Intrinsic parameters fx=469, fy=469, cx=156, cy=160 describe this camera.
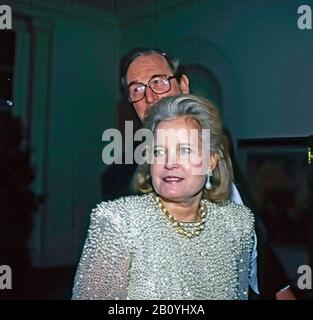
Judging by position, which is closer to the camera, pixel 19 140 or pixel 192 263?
pixel 192 263

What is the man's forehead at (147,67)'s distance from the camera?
132cm

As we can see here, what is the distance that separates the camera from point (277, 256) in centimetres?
135

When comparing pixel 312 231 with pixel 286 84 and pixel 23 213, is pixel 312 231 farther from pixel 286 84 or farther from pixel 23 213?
pixel 23 213

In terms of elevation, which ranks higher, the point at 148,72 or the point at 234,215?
the point at 148,72

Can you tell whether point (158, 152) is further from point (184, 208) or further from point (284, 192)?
point (284, 192)

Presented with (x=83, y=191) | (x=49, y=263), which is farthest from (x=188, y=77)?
(x=49, y=263)

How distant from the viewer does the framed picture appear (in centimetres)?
133

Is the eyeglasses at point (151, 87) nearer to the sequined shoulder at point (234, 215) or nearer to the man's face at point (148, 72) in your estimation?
the man's face at point (148, 72)

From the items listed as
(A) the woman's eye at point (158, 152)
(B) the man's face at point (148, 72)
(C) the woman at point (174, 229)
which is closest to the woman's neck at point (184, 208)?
(C) the woman at point (174, 229)

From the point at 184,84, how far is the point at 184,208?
352 millimetres

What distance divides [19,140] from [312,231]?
873 mm

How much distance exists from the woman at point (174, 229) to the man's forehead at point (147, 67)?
149mm

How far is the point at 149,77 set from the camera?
4.34 ft

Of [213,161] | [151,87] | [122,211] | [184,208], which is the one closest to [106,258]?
[122,211]
